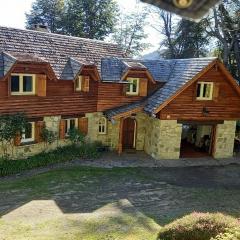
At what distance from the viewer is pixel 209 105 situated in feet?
75.0

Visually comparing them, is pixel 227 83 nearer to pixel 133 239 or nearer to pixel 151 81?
pixel 151 81

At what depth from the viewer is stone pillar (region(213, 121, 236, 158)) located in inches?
931

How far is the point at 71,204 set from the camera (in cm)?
1532

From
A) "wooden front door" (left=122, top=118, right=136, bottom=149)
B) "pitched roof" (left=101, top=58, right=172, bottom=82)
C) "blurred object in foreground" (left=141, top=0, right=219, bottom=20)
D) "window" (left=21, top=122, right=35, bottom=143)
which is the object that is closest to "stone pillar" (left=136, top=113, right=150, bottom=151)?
"wooden front door" (left=122, top=118, right=136, bottom=149)

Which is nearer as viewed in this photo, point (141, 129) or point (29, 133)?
point (29, 133)

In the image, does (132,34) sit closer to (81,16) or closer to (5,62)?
(81,16)

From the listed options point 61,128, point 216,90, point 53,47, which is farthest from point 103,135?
point 216,90

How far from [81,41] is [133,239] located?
637 inches

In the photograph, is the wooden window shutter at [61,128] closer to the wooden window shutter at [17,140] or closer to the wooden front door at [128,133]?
the wooden window shutter at [17,140]

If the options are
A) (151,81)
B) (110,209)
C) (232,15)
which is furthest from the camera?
(232,15)

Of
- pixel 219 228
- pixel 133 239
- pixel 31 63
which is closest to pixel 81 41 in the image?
pixel 31 63

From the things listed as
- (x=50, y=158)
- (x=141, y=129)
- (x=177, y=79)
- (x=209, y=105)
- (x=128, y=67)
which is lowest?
(x=50, y=158)

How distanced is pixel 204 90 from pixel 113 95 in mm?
5924

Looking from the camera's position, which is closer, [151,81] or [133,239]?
[133,239]
